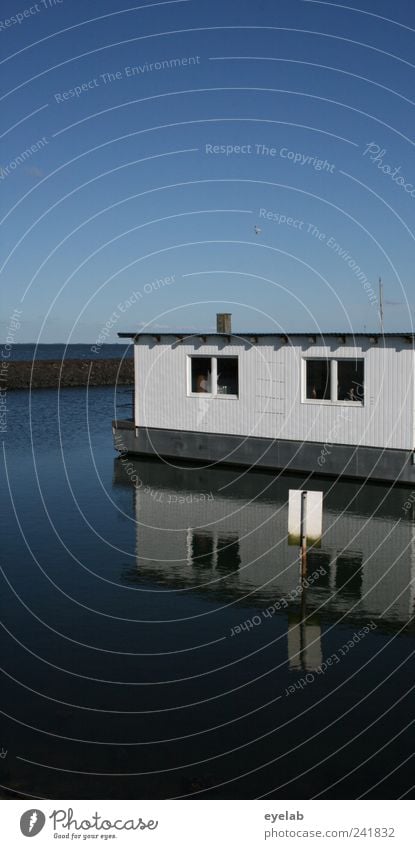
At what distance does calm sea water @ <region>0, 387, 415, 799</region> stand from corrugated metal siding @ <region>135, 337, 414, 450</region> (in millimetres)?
2735

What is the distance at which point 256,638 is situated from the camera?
14305mm

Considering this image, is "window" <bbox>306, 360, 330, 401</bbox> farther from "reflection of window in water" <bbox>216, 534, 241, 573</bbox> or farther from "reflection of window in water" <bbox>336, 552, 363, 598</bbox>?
"reflection of window in water" <bbox>336, 552, 363, 598</bbox>

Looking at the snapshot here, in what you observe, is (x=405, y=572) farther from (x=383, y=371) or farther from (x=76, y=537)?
(x=383, y=371)

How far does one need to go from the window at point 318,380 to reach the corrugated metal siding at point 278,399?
443 millimetres

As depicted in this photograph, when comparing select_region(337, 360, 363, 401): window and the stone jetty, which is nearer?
select_region(337, 360, 363, 401): window

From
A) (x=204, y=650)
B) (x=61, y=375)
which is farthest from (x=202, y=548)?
(x=61, y=375)

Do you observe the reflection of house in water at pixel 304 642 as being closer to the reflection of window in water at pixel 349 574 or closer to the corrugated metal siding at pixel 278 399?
the reflection of window in water at pixel 349 574

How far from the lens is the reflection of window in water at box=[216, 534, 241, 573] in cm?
1873

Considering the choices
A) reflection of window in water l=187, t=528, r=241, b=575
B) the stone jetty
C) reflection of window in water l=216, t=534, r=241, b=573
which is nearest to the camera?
reflection of window in water l=216, t=534, r=241, b=573

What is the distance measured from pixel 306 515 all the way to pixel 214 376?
16862 mm

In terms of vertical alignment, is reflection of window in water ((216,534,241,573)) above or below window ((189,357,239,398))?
below

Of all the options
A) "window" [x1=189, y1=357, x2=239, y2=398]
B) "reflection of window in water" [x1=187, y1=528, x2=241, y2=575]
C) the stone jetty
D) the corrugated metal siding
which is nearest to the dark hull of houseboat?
the corrugated metal siding
